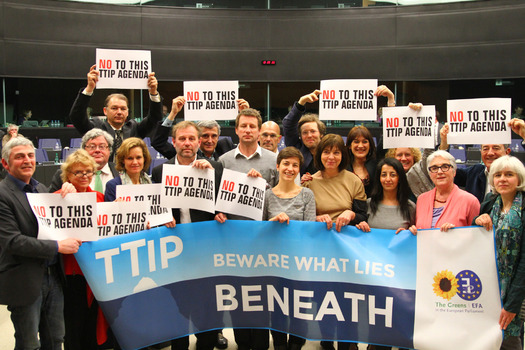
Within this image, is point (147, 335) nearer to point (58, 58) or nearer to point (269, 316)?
point (269, 316)

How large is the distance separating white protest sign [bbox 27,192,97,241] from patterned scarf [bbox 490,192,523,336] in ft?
8.44

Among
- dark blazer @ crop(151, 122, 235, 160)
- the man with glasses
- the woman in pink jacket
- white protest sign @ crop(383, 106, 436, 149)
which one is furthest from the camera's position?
dark blazer @ crop(151, 122, 235, 160)

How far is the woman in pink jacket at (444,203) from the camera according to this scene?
3.25m

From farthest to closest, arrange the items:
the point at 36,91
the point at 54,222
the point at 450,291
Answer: the point at 36,91 → the point at 450,291 → the point at 54,222

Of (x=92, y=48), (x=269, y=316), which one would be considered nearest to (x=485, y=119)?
(x=269, y=316)

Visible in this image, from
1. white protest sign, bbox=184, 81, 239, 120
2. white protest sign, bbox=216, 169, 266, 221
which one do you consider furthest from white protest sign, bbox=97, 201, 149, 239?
white protest sign, bbox=184, 81, 239, 120

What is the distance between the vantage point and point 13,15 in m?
13.2

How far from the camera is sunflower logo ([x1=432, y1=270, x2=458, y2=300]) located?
318cm

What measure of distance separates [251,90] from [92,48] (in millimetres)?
4775

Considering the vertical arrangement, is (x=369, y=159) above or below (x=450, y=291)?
above

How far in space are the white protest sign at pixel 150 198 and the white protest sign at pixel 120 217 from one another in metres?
0.06

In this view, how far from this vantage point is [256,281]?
11.5 ft

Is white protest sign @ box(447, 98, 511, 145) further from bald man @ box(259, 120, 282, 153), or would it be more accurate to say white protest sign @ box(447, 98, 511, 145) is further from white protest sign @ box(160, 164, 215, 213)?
white protest sign @ box(160, 164, 215, 213)

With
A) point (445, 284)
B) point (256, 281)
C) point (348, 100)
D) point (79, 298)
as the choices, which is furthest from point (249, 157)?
point (445, 284)
